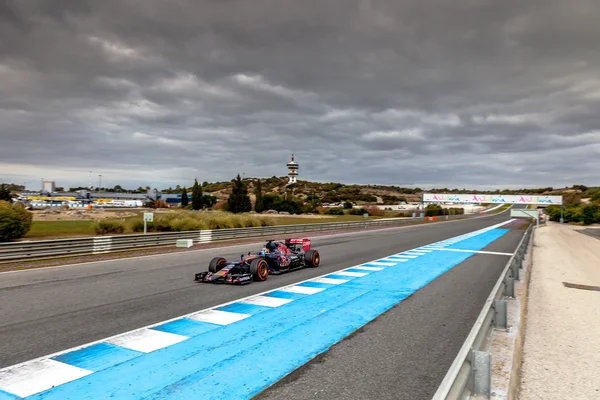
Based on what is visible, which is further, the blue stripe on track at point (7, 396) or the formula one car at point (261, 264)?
the formula one car at point (261, 264)

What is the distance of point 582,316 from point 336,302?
17.0ft

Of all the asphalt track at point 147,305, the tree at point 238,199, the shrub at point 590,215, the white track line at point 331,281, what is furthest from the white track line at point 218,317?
the shrub at point 590,215

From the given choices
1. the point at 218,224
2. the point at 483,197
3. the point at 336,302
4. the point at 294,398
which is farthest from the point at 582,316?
the point at 483,197

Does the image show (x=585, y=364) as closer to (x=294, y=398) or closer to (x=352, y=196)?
(x=294, y=398)

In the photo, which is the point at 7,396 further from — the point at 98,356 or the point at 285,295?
the point at 285,295

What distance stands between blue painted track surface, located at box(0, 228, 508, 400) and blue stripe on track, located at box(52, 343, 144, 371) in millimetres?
13

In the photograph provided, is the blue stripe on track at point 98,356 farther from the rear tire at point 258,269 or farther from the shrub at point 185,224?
the shrub at point 185,224

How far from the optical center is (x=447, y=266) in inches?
592

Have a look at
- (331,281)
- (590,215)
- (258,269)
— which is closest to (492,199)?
(590,215)

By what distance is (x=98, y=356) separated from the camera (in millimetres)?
5422

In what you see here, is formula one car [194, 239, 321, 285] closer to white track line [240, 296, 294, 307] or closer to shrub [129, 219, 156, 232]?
white track line [240, 296, 294, 307]

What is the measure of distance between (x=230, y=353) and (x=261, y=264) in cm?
552

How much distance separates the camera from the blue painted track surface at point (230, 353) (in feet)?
14.6

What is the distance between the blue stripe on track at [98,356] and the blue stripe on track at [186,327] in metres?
0.98
